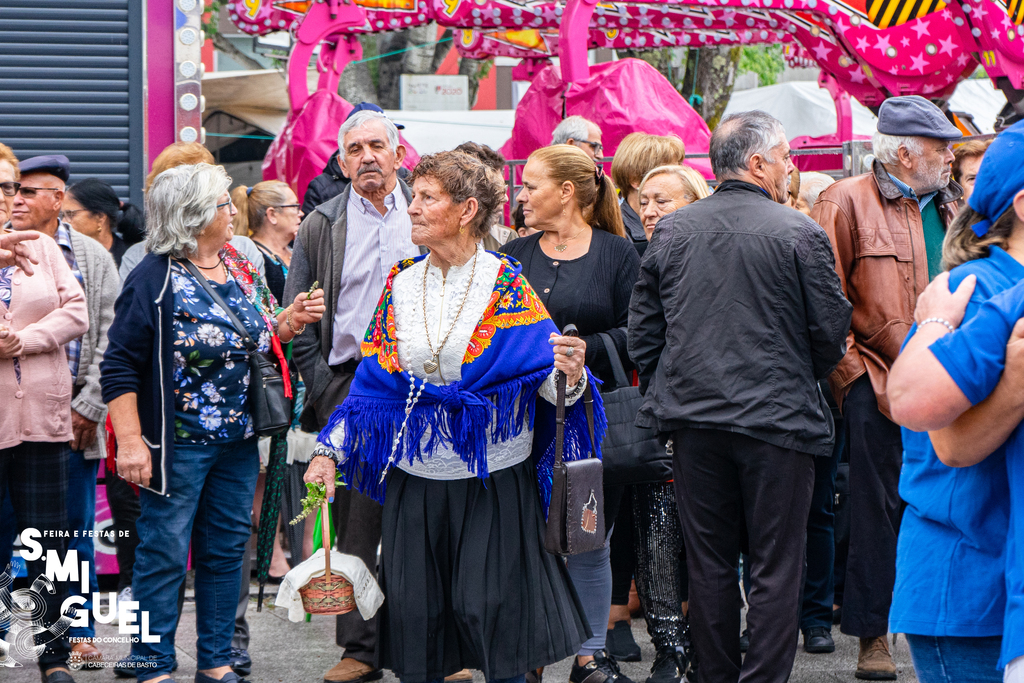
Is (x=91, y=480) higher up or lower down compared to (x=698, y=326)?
lower down

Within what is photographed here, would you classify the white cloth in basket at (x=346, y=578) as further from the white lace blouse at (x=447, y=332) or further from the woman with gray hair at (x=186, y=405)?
the woman with gray hair at (x=186, y=405)

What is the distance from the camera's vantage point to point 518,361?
3.41 metres

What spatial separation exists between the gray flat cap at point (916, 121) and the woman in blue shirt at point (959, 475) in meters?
2.18

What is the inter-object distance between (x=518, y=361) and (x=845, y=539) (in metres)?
2.70

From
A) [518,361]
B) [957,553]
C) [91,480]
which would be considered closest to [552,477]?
[518,361]

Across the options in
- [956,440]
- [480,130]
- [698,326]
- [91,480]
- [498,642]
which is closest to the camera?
[956,440]

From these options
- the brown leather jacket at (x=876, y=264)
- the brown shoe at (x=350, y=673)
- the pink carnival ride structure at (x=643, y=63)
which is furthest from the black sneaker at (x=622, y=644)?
the pink carnival ride structure at (x=643, y=63)

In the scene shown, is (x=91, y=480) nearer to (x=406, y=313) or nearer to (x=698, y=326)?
(x=406, y=313)

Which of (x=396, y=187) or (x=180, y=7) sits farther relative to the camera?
(x=180, y=7)

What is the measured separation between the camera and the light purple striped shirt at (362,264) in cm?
453

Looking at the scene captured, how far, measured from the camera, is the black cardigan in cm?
429

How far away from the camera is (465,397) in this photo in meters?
3.33

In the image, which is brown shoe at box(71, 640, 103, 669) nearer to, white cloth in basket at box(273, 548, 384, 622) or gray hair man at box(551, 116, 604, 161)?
white cloth in basket at box(273, 548, 384, 622)

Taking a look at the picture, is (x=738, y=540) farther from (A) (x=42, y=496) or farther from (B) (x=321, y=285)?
(A) (x=42, y=496)
